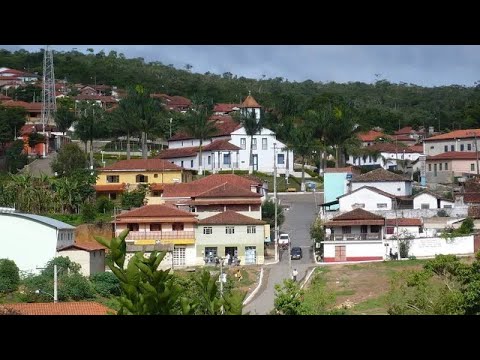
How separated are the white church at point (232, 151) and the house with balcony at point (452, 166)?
250 centimetres

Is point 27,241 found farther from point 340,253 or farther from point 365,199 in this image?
point 365,199

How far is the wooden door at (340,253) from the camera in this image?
11414 millimetres

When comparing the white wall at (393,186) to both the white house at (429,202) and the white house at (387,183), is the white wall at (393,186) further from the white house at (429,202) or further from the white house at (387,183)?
the white house at (429,202)

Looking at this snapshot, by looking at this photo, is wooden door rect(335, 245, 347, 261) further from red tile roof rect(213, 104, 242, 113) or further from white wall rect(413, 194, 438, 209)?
red tile roof rect(213, 104, 242, 113)

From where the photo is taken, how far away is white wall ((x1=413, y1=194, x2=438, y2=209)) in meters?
13.3

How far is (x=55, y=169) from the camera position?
1596 centimetres

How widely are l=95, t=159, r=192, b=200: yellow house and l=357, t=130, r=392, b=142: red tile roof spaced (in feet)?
17.3

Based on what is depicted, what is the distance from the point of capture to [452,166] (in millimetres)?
17141

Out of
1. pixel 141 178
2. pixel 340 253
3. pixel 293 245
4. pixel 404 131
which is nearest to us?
pixel 340 253

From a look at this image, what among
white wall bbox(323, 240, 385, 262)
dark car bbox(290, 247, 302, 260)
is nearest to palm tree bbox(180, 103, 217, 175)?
→ dark car bbox(290, 247, 302, 260)

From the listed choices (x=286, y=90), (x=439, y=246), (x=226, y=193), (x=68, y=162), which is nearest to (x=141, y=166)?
(x=68, y=162)

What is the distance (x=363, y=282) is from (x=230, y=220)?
2612mm

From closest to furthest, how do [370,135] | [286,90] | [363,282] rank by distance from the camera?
[363,282] < [370,135] < [286,90]
